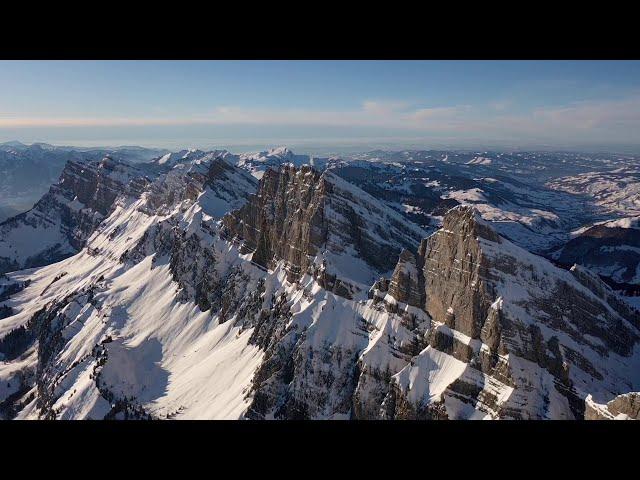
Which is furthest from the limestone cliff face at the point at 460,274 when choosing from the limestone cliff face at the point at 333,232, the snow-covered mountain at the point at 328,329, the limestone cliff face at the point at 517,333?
the limestone cliff face at the point at 333,232

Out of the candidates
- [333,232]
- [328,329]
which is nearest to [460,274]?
[328,329]

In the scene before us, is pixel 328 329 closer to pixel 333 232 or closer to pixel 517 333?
pixel 333 232

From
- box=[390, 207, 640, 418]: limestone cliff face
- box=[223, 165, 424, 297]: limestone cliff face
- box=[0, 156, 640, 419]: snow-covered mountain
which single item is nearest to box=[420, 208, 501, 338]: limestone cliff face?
box=[390, 207, 640, 418]: limestone cliff face

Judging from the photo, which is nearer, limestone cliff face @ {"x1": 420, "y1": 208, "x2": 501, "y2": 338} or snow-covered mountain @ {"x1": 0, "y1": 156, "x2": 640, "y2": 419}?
snow-covered mountain @ {"x1": 0, "y1": 156, "x2": 640, "y2": 419}

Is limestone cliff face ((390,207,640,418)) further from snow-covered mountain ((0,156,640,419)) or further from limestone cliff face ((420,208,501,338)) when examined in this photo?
snow-covered mountain ((0,156,640,419))

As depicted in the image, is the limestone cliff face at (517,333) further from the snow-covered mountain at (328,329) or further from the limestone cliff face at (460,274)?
the snow-covered mountain at (328,329)
